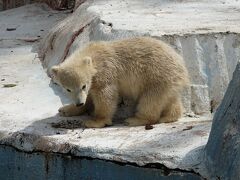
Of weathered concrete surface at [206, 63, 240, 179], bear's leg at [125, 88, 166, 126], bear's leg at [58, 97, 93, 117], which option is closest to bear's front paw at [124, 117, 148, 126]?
bear's leg at [125, 88, 166, 126]

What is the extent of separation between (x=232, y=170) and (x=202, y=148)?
464mm

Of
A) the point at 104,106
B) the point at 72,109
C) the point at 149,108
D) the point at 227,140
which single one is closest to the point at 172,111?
the point at 149,108

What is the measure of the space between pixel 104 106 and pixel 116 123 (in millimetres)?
303

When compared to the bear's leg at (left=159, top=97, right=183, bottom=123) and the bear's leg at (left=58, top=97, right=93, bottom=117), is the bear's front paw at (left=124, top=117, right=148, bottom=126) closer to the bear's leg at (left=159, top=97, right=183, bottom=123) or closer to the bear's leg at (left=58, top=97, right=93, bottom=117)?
the bear's leg at (left=159, top=97, right=183, bottom=123)

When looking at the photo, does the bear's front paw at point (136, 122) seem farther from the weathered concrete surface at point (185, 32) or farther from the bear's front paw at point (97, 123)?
the weathered concrete surface at point (185, 32)

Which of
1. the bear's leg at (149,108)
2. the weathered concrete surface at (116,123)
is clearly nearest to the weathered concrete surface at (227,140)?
the weathered concrete surface at (116,123)

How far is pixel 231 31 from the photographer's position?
18.8 feet

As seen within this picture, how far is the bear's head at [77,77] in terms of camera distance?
15.9ft

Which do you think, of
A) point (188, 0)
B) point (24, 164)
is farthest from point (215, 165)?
point (188, 0)

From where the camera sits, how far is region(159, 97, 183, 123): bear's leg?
523 centimetres

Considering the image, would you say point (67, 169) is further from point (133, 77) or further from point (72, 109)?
point (133, 77)

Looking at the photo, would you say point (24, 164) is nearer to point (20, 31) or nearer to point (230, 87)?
point (230, 87)

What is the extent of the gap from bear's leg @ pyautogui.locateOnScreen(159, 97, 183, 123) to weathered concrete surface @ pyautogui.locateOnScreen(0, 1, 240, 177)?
0.12 metres

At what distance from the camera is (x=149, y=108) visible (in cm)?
509
